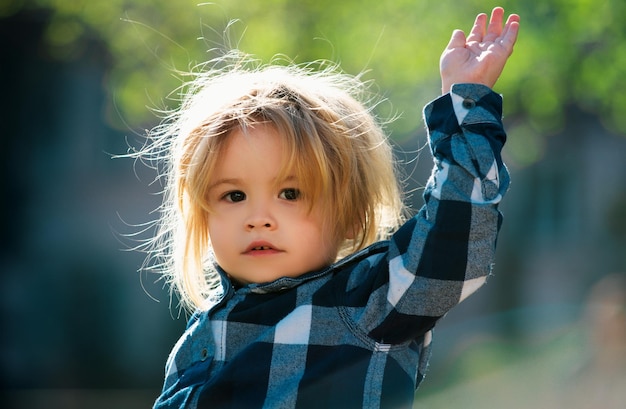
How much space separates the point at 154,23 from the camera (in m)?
6.70

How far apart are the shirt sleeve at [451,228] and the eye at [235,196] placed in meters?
0.34

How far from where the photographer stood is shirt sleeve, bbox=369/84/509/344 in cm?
163

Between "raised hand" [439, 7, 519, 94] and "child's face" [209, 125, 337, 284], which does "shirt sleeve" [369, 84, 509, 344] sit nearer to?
"raised hand" [439, 7, 519, 94]

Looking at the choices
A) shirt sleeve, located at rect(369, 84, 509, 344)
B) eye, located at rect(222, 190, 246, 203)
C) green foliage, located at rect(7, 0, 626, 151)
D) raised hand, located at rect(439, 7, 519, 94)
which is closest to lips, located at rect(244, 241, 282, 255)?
eye, located at rect(222, 190, 246, 203)

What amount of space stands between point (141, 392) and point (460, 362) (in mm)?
3778

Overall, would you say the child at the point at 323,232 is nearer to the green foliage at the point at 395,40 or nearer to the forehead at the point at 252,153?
the forehead at the point at 252,153

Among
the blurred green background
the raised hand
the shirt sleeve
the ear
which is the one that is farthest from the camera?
the blurred green background

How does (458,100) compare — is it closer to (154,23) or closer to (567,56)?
(567,56)

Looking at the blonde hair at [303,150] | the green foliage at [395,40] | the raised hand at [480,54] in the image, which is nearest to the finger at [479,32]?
the raised hand at [480,54]

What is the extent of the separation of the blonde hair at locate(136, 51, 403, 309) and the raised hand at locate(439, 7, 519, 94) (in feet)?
0.85

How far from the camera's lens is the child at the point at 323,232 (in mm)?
1663

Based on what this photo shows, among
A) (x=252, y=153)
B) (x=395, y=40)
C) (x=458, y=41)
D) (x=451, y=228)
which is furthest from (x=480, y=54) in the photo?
(x=395, y=40)

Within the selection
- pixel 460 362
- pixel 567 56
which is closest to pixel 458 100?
pixel 567 56

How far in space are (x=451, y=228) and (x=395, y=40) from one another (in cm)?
470
